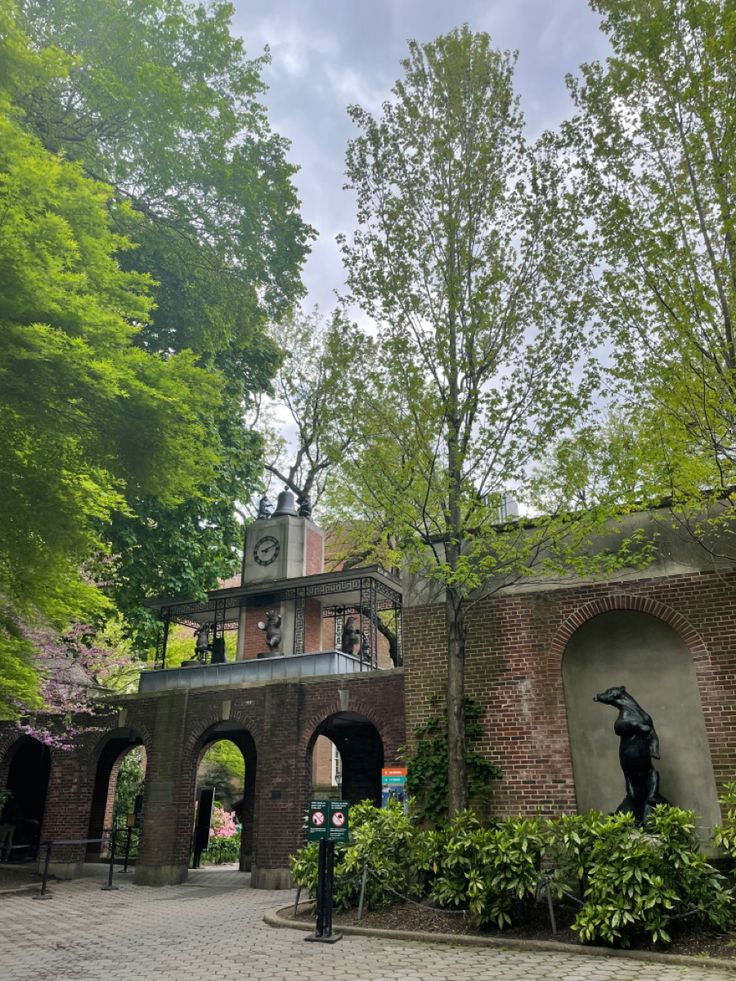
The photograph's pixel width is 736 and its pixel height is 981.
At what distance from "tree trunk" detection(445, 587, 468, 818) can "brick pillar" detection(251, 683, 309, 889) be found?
6438 millimetres

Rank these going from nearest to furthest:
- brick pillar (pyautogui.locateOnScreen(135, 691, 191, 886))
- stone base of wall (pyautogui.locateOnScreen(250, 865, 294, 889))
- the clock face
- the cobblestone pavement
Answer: the cobblestone pavement, stone base of wall (pyautogui.locateOnScreen(250, 865, 294, 889)), brick pillar (pyautogui.locateOnScreen(135, 691, 191, 886)), the clock face

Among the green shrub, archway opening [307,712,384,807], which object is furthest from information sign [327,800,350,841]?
archway opening [307,712,384,807]

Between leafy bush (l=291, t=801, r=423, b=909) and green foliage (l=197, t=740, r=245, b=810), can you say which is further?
green foliage (l=197, t=740, r=245, b=810)

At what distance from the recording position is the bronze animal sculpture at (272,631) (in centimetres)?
1895

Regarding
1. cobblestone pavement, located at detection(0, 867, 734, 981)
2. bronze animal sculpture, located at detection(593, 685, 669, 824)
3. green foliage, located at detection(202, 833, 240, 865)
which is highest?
bronze animal sculpture, located at detection(593, 685, 669, 824)

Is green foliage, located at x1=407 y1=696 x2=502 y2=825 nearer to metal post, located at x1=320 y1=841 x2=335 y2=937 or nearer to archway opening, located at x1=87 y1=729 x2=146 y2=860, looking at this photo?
metal post, located at x1=320 y1=841 x2=335 y2=937

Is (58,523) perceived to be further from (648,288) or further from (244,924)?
(648,288)

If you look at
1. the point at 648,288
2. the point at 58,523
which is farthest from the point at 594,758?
the point at 58,523

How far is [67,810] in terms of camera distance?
685 inches

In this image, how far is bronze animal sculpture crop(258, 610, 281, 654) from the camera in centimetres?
1895

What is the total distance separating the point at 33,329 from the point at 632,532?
8.17 meters

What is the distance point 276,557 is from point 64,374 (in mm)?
16034

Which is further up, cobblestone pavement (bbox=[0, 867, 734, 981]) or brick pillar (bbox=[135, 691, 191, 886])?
brick pillar (bbox=[135, 691, 191, 886])

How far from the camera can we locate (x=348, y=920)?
855 centimetres
